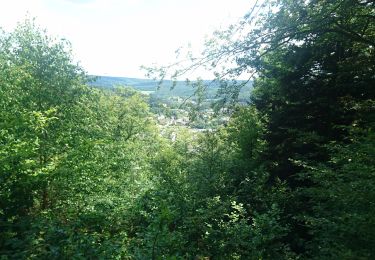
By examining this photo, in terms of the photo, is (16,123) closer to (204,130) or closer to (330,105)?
(204,130)

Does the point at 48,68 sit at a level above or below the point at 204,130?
above

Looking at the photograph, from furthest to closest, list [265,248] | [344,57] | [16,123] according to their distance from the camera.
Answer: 1. [344,57]
2. [16,123]
3. [265,248]

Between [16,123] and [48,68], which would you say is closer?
[16,123]

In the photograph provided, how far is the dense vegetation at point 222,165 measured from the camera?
678 centimetres

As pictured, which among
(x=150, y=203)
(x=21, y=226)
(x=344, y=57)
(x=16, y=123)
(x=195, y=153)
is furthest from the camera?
(x=195, y=153)

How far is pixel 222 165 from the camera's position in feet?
47.5

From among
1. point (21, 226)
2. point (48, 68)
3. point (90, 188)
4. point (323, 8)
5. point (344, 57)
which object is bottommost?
point (90, 188)

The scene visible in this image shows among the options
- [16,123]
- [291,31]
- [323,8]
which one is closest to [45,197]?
[16,123]

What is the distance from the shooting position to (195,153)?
16031 mm

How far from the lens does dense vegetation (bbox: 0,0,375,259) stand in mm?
6777

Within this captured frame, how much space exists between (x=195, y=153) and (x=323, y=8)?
8.82 metres

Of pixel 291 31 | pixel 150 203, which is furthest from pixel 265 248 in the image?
pixel 291 31

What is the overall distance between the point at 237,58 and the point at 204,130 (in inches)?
221

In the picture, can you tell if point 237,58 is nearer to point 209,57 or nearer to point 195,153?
point 209,57
